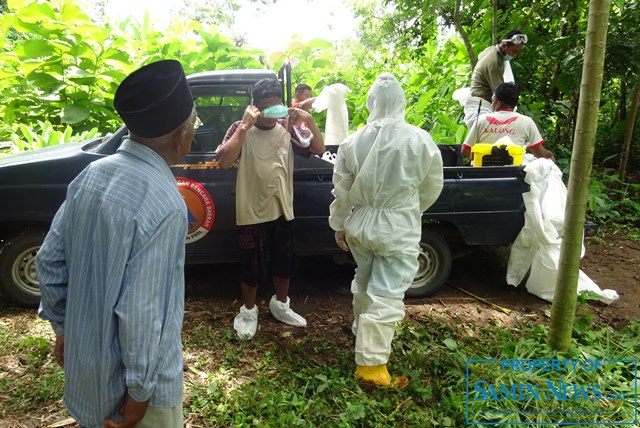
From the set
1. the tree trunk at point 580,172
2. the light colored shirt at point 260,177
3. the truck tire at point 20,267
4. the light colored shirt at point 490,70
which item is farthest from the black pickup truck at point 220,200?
the light colored shirt at point 490,70

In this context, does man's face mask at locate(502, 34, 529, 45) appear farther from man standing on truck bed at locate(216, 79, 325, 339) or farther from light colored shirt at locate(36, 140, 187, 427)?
light colored shirt at locate(36, 140, 187, 427)

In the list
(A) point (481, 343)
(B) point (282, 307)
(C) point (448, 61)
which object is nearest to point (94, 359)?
(B) point (282, 307)

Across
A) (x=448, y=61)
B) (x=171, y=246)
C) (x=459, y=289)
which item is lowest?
(x=459, y=289)

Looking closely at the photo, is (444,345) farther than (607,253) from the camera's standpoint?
No

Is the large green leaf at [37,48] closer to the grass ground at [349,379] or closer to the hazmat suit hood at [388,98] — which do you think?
the grass ground at [349,379]

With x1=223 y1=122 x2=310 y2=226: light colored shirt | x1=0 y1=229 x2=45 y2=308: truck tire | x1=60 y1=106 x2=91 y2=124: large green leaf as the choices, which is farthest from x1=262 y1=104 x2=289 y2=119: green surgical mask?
x1=60 y1=106 x2=91 y2=124: large green leaf

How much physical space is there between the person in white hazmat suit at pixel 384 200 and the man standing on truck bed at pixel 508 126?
183 centimetres

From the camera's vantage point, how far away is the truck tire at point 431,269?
13.0 feet

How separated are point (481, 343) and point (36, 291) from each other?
370 cm

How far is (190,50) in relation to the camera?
7051 millimetres

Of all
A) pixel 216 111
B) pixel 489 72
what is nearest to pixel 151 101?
pixel 216 111

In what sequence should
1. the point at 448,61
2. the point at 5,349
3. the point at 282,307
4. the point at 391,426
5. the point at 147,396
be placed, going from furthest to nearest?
the point at 448,61, the point at 282,307, the point at 5,349, the point at 391,426, the point at 147,396

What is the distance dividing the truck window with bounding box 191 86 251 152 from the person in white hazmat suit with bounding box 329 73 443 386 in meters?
1.25

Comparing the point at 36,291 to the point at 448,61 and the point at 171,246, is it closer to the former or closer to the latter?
the point at 171,246
